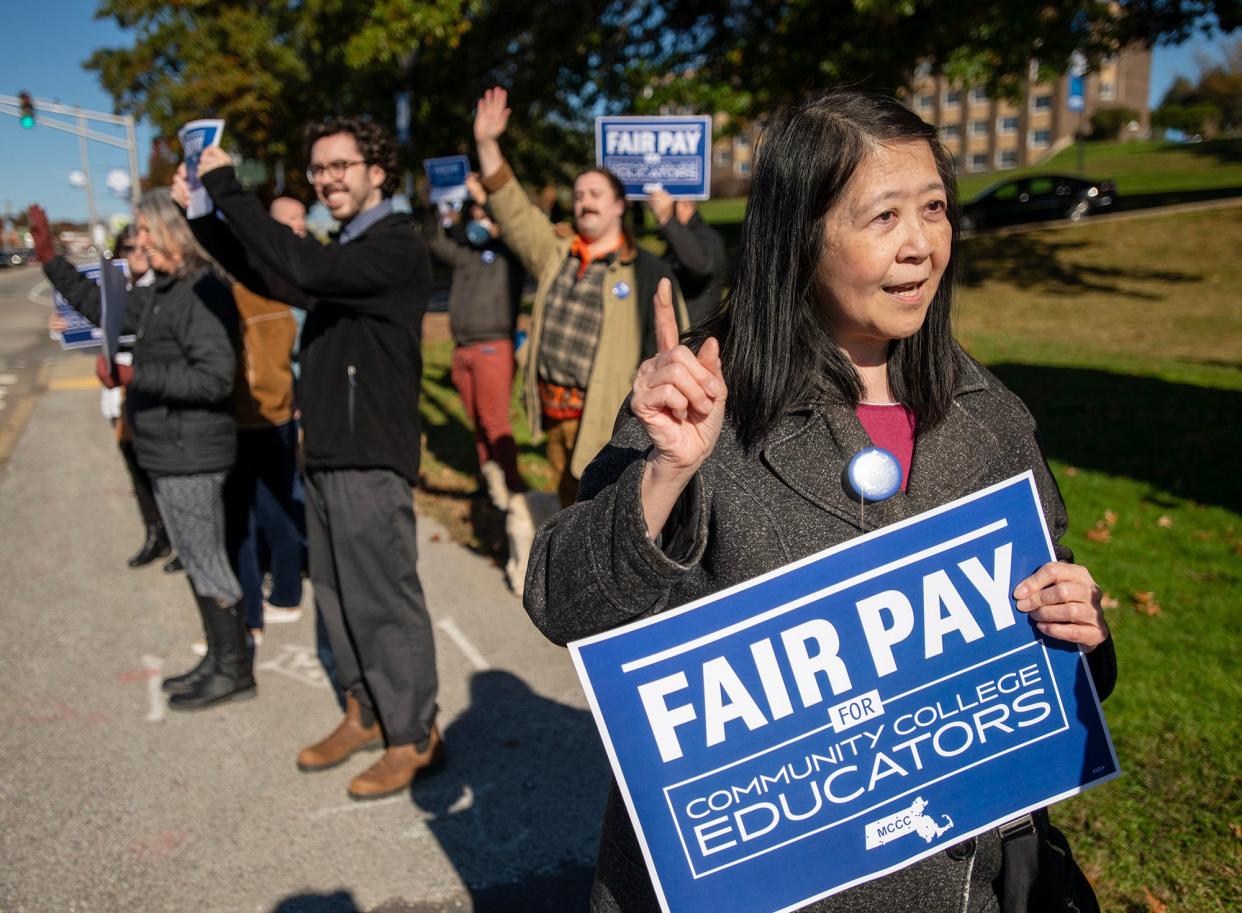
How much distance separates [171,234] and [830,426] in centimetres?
356

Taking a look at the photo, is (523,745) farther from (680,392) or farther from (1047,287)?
(1047,287)

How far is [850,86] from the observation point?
177cm

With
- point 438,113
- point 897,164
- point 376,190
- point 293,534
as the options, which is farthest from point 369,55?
point 897,164

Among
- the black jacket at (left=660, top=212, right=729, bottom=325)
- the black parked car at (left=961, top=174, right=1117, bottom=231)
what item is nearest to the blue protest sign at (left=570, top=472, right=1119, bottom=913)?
the black jacket at (left=660, top=212, right=729, bottom=325)

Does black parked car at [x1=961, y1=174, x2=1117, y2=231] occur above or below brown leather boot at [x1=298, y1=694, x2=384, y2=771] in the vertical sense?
above

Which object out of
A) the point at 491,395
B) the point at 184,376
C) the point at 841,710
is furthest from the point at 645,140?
the point at 841,710

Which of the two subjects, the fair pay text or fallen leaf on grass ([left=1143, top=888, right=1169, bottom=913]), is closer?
fallen leaf on grass ([left=1143, top=888, right=1169, bottom=913])

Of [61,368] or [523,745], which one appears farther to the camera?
[61,368]

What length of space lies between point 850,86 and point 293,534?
4.55 m

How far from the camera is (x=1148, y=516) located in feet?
20.3

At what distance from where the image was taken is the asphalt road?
10.5 feet

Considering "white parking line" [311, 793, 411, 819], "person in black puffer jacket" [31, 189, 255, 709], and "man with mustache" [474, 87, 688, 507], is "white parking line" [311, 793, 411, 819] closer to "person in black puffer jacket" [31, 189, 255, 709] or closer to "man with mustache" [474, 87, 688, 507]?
"person in black puffer jacket" [31, 189, 255, 709]

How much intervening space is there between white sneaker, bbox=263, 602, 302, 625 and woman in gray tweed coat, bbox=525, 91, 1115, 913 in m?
4.29

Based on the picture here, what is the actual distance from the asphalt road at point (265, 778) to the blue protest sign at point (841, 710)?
176 centimetres
